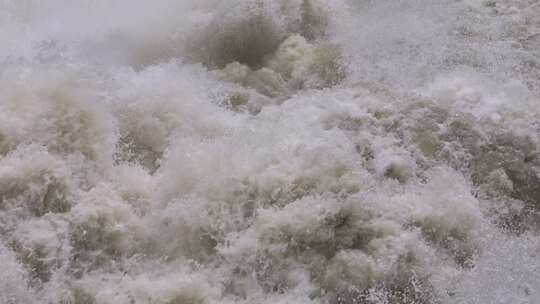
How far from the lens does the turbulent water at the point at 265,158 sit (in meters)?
2.43

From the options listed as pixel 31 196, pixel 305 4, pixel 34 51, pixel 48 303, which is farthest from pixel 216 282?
pixel 305 4

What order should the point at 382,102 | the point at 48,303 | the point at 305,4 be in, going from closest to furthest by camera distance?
the point at 48,303
the point at 382,102
the point at 305,4

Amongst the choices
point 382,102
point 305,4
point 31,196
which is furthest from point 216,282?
point 305,4

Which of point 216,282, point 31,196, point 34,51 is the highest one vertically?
point 34,51

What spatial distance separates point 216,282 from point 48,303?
0.69 meters

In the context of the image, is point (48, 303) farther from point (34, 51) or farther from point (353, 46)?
point (353, 46)

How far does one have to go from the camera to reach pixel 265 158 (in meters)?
2.89

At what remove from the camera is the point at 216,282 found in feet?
7.89

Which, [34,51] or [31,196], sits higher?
[34,51]

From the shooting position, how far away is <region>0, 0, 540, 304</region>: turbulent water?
2.43 m

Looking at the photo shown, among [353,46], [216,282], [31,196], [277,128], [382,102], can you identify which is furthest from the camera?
[353,46]

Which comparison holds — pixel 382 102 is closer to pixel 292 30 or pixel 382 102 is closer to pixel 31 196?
pixel 292 30

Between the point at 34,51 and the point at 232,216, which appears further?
the point at 34,51

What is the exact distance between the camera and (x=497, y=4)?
4.39 m
